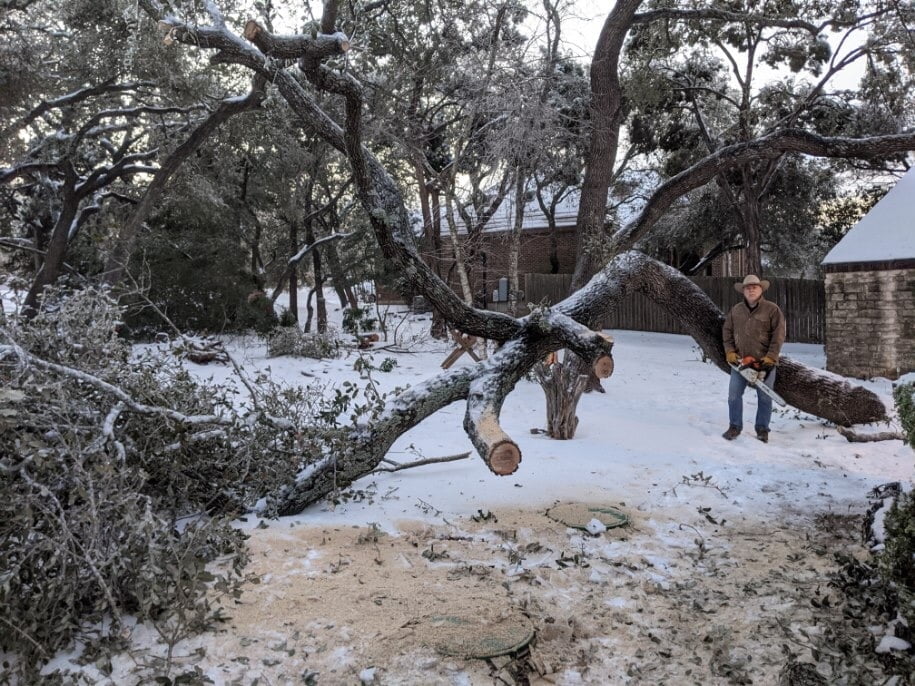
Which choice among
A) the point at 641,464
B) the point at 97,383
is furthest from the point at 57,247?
the point at 641,464

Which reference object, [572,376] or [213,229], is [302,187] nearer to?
[213,229]

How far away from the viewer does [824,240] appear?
1936 centimetres

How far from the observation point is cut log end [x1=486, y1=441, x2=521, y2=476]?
12.1 ft

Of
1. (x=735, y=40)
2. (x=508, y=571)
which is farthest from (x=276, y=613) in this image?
(x=735, y=40)

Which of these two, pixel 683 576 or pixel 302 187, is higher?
pixel 302 187

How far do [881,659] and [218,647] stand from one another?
9.03 ft

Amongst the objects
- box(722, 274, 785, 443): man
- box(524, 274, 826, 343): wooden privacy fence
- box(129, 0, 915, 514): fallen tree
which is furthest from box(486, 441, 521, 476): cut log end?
box(524, 274, 826, 343): wooden privacy fence

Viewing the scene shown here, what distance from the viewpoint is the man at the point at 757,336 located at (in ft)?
21.5

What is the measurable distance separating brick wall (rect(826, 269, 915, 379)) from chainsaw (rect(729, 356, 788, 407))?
4.78 metres

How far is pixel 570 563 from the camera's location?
3.80m

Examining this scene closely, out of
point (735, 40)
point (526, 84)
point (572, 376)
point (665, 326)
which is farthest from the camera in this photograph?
point (665, 326)

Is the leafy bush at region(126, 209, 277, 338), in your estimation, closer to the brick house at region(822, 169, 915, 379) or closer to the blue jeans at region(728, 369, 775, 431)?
the blue jeans at region(728, 369, 775, 431)

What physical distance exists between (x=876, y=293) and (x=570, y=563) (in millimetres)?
8825

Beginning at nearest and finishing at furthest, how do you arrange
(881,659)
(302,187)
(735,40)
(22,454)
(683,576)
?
(881,659) < (22,454) < (683,576) < (735,40) < (302,187)
